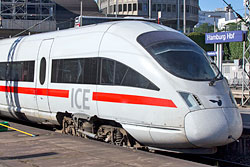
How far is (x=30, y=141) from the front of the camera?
9.69 meters

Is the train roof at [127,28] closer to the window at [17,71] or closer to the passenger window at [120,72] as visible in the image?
the passenger window at [120,72]

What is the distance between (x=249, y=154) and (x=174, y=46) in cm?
435

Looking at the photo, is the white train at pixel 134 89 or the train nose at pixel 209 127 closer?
the train nose at pixel 209 127

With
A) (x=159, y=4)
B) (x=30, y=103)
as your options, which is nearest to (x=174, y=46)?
(x=30, y=103)

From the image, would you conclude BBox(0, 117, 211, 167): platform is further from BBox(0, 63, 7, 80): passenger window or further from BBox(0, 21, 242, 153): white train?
BBox(0, 63, 7, 80): passenger window

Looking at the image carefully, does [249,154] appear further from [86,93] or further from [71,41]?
[71,41]

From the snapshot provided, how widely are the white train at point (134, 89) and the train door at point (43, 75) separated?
0.03 meters

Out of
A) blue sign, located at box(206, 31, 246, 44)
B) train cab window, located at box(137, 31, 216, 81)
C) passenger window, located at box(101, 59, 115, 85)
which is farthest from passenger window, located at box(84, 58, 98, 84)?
blue sign, located at box(206, 31, 246, 44)

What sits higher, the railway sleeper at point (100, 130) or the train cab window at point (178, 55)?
the train cab window at point (178, 55)

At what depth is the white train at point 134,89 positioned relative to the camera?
7973 mm

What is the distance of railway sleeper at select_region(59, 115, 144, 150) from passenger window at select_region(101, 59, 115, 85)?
3.26ft

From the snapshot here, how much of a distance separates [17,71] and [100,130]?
485 centimetres

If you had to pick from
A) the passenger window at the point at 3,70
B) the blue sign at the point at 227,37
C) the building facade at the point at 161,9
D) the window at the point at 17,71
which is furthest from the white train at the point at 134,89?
the building facade at the point at 161,9

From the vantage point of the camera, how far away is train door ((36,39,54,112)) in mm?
11648
